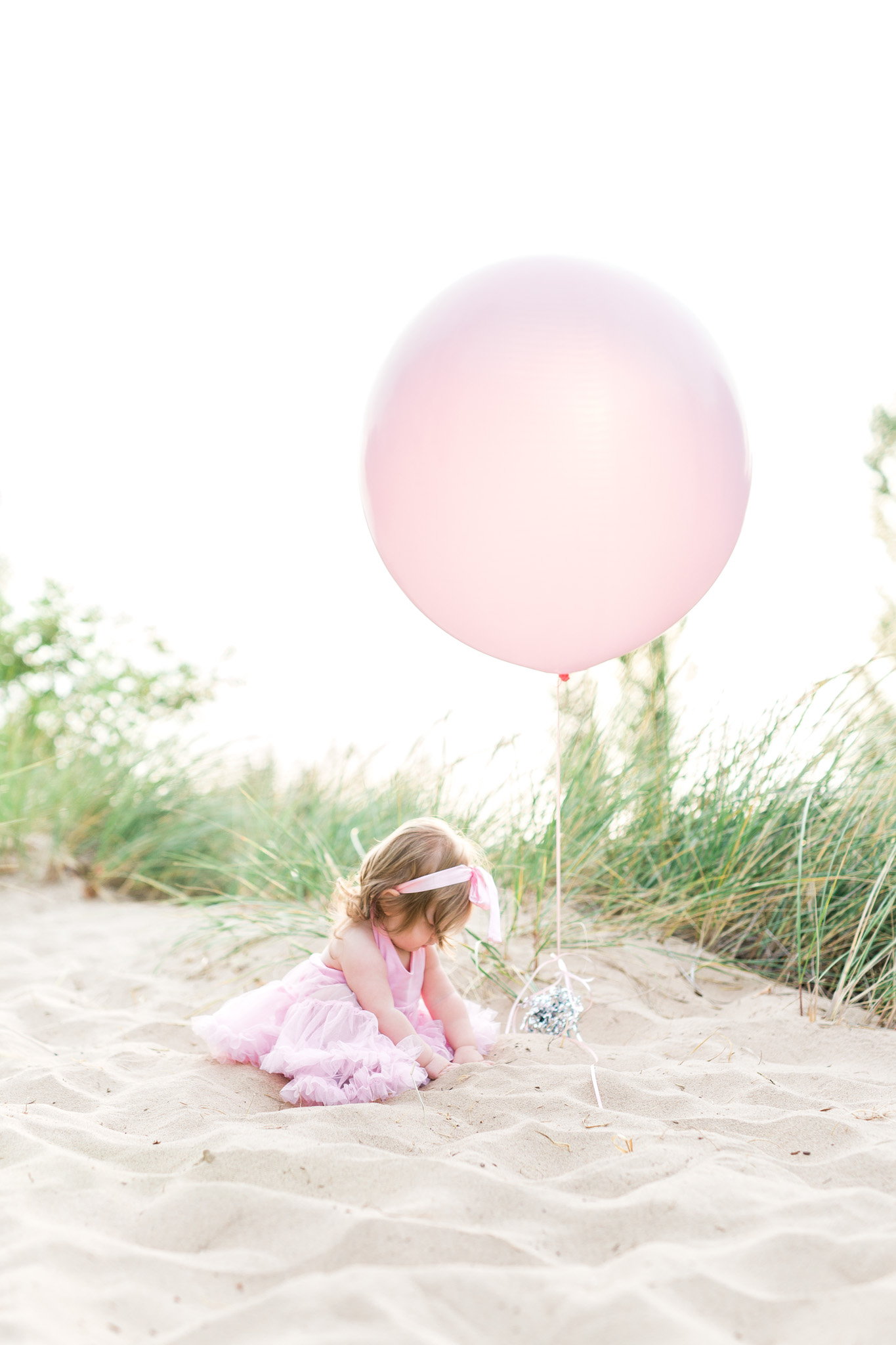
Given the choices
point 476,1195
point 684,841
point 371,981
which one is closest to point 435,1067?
point 371,981

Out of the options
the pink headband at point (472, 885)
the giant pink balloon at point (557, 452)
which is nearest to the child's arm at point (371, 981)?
the pink headband at point (472, 885)

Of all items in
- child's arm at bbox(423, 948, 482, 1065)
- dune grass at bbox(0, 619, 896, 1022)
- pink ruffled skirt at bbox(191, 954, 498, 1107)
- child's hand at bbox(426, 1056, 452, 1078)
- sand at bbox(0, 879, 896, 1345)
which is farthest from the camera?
dune grass at bbox(0, 619, 896, 1022)

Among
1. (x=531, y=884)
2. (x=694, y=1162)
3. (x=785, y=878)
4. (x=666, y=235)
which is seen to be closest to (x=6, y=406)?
(x=666, y=235)

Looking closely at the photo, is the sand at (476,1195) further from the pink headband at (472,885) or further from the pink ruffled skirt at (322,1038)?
the pink headband at (472,885)

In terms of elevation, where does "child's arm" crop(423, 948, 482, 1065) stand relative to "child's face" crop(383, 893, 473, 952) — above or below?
below

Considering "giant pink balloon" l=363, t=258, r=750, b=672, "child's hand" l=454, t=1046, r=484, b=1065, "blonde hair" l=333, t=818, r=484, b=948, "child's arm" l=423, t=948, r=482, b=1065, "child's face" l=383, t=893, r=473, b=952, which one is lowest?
"child's hand" l=454, t=1046, r=484, b=1065

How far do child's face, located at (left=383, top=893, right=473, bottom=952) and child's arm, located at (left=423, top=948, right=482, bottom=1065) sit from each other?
68mm

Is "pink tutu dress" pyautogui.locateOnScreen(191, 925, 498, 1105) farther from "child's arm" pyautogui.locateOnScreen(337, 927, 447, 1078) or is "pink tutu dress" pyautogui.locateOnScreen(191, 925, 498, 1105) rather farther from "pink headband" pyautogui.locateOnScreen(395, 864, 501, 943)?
"pink headband" pyautogui.locateOnScreen(395, 864, 501, 943)

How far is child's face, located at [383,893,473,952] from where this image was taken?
2.07 metres

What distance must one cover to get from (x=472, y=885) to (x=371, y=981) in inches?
11.6

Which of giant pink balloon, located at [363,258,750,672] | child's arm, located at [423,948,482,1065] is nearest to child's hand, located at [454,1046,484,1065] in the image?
child's arm, located at [423,948,482,1065]

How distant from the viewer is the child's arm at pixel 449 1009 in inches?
81.4

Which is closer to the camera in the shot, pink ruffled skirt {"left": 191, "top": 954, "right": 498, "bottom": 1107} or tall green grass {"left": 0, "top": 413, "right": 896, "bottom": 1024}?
pink ruffled skirt {"left": 191, "top": 954, "right": 498, "bottom": 1107}

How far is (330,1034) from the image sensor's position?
1992mm
